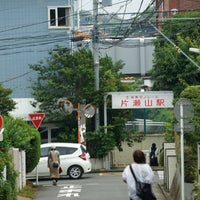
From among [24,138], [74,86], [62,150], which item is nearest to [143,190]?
[24,138]

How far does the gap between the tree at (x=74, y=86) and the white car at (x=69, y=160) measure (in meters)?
8.51

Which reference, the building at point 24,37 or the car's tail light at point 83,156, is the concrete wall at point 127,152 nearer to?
the building at point 24,37

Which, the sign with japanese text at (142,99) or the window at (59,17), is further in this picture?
the window at (59,17)

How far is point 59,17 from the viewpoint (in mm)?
46312

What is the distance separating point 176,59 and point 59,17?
25.0ft

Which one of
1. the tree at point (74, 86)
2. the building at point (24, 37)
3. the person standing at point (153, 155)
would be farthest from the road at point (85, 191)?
the building at point (24, 37)

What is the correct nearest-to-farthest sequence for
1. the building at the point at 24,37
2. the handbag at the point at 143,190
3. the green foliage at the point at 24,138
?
the handbag at the point at 143,190 → the green foliage at the point at 24,138 → the building at the point at 24,37

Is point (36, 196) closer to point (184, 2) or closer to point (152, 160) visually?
point (152, 160)

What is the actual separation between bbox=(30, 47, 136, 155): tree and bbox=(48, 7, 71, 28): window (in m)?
3.06

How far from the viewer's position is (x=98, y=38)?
1623 inches

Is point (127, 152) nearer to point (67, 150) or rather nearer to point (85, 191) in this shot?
point (67, 150)

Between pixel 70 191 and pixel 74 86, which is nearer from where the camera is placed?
pixel 70 191

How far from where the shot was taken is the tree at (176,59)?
4366 centimetres

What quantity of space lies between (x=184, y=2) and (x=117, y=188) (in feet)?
117
